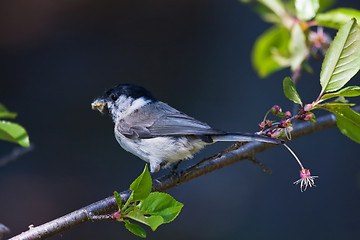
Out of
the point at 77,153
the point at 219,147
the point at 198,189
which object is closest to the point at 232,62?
the point at 219,147

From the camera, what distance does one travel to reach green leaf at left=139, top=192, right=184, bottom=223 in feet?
5.33

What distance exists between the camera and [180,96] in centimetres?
587

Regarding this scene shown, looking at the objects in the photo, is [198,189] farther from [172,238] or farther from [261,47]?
[261,47]

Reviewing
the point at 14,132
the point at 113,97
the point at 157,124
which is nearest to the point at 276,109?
the point at 14,132

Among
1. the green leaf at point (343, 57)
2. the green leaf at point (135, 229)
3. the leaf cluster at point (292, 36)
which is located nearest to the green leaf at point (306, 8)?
the leaf cluster at point (292, 36)

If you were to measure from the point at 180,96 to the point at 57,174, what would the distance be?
5.98 ft

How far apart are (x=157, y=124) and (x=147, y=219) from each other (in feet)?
4.58

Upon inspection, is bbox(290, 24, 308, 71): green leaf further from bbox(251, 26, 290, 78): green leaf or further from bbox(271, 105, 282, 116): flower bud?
bbox(271, 105, 282, 116): flower bud

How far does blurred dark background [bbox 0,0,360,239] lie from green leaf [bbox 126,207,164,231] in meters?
3.47

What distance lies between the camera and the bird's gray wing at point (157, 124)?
8.87 feet

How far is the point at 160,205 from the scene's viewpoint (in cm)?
164

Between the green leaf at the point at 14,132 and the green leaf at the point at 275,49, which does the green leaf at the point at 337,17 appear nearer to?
the green leaf at the point at 275,49

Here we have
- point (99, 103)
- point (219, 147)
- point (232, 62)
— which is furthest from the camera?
point (232, 62)

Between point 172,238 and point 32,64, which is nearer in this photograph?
point 172,238
